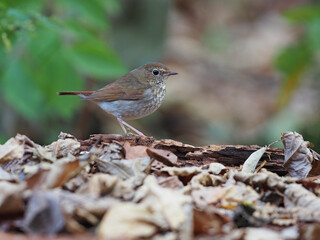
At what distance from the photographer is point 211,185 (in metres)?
3.06

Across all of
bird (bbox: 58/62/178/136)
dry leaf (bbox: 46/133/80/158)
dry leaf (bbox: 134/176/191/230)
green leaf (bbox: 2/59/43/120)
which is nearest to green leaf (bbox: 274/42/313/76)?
bird (bbox: 58/62/178/136)

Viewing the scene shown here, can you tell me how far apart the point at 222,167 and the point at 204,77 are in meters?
9.05

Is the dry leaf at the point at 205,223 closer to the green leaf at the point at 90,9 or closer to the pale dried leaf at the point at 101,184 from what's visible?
the pale dried leaf at the point at 101,184

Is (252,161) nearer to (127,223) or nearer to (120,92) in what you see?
(127,223)

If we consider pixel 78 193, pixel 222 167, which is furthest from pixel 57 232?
pixel 222 167

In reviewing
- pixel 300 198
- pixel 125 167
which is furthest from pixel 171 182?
pixel 300 198

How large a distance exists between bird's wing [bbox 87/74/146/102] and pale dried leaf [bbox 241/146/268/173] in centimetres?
203

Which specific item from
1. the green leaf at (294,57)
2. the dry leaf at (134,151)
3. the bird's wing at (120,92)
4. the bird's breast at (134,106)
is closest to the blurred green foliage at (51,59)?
the bird's wing at (120,92)

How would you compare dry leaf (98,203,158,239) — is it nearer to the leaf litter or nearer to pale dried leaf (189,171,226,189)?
the leaf litter

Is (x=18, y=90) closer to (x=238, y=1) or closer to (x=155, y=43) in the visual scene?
(x=155, y=43)

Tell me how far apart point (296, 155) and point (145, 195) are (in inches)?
55.1

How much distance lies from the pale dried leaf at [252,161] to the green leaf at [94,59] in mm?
2210

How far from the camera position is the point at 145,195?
258cm

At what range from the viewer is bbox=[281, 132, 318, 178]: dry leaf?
11.7ft
